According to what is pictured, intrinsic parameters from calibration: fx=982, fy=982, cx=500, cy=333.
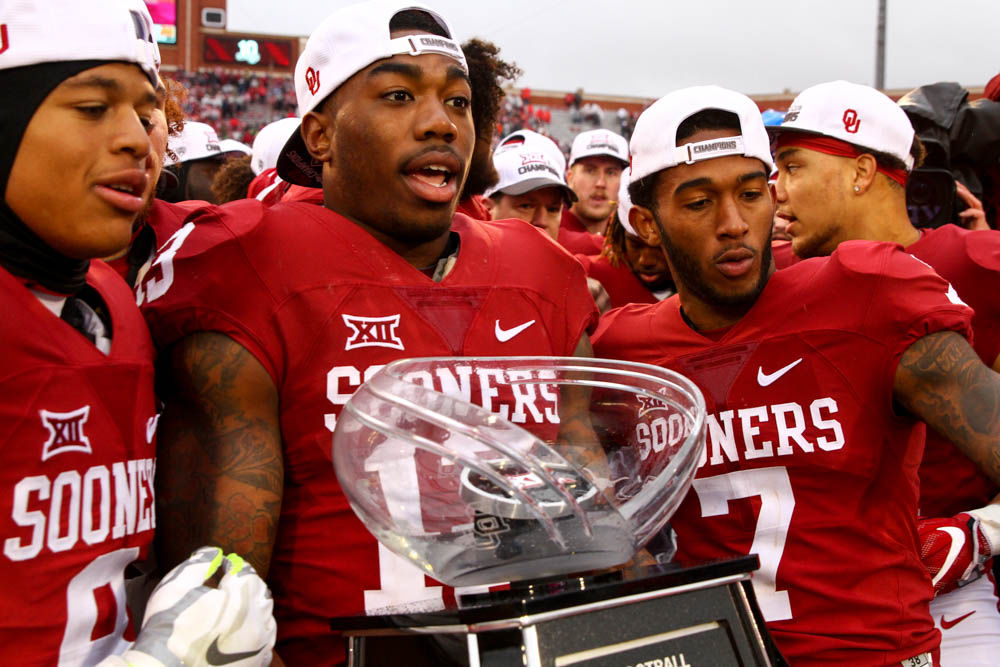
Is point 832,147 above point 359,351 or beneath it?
above

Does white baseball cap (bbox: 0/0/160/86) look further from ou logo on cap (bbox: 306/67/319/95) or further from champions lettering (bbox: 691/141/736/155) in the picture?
champions lettering (bbox: 691/141/736/155)

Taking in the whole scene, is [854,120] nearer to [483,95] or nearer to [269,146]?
[483,95]

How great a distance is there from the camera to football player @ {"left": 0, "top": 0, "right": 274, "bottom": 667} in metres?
1.46

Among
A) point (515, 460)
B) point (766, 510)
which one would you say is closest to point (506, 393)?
point (515, 460)

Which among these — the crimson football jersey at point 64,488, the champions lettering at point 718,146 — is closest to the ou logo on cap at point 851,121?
the champions lettering at point 718,146

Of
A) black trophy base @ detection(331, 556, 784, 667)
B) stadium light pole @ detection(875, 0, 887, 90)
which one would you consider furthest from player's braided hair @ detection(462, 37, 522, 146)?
stadium light pole @ detection(875, 0, 887, 90)

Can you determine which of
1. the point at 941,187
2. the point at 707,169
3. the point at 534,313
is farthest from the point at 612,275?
the point at 534,313

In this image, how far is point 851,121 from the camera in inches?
124

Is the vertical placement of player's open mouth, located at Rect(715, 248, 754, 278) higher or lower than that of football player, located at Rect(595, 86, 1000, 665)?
higher

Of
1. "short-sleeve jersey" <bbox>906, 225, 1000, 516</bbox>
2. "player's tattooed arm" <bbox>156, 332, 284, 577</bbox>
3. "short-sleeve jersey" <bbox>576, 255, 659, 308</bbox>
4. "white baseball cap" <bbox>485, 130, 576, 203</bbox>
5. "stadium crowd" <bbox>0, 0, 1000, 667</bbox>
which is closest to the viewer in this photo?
"stadium crowd" <bbox>0, 0, 1000, 667</bbox>

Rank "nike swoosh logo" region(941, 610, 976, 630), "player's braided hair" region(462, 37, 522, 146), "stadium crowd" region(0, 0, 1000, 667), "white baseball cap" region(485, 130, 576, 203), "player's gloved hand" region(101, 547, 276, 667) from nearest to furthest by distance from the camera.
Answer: "player's gloved hand" region(101, 547, 276, 667) < "stadium crowd" region(0, 0, 1000, 667) < "nike swoosh logo" region(941, 610, 976, 630) < "player's braided hair" region(462, 37, 522, 146) < "white baseball cap" region(485, 130, 576, 203)

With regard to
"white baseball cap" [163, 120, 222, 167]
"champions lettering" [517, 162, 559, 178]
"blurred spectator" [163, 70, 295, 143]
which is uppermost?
"blurred spectator" [163, 70, 295, 143]

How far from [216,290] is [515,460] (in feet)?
2.99

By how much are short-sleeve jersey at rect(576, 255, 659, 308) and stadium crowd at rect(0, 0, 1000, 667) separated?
160 cm
